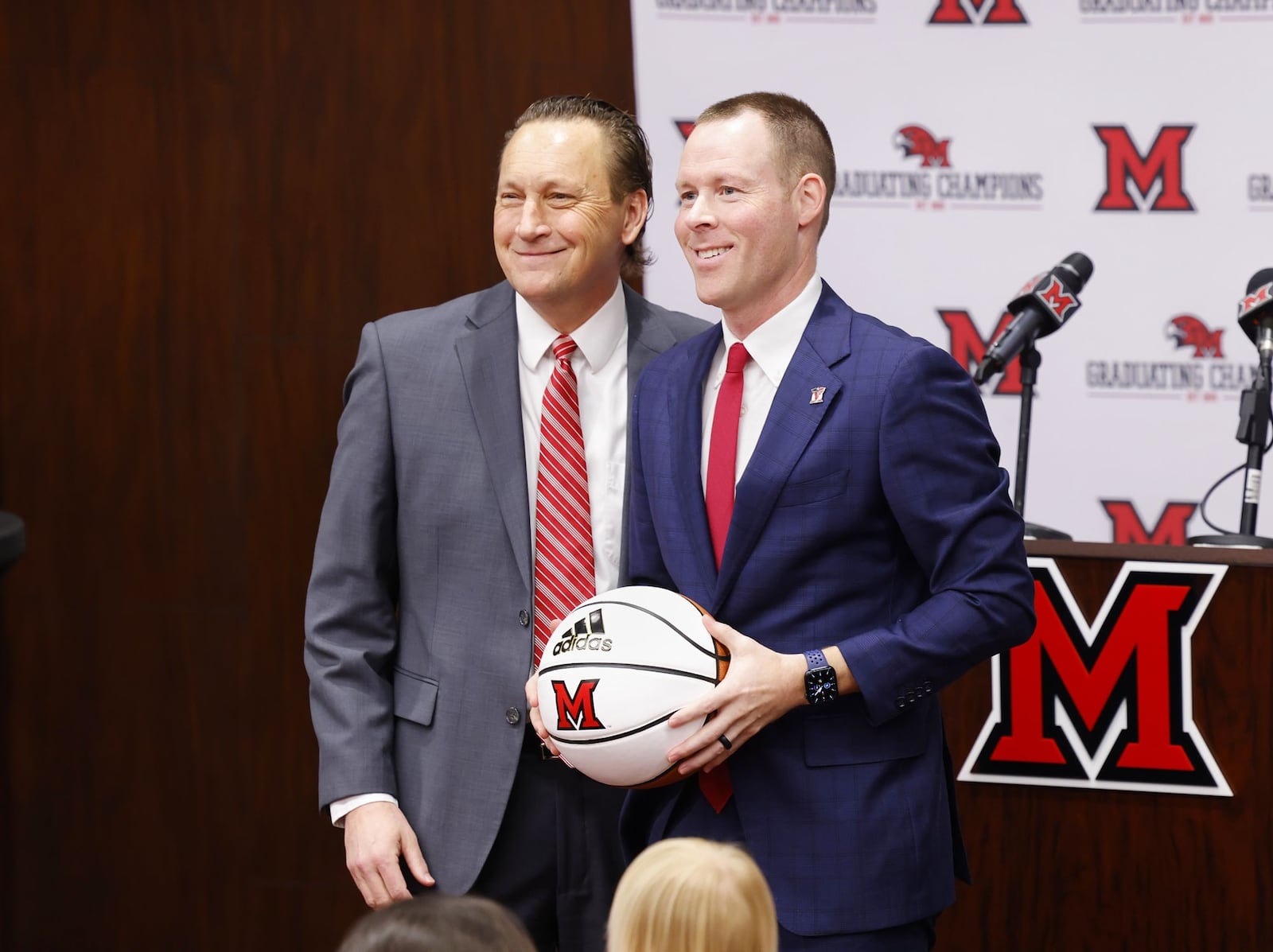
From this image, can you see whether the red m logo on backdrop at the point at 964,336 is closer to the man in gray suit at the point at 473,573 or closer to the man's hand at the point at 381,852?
the man in gray suit at the point at 473,573

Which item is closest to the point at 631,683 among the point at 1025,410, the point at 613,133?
the point at 613,133

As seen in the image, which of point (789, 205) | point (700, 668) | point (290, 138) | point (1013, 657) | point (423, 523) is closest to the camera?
point (700, 668)

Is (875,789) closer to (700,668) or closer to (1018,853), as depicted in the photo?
(700,668)

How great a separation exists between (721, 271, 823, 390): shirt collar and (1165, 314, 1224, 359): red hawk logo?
2.55 m

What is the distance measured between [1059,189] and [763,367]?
101 inches

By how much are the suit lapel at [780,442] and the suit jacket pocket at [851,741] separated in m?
0.21

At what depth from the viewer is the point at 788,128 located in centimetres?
204

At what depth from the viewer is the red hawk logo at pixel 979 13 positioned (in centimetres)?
425

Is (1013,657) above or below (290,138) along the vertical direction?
below

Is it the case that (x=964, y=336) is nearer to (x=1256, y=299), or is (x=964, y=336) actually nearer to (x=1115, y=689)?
(x=1256, y=299)

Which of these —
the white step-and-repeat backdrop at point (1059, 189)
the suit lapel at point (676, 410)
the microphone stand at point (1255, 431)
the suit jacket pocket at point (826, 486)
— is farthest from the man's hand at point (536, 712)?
the white step-and-repeat backdrop at point (1059, 189)

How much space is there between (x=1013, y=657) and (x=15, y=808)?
2.77m

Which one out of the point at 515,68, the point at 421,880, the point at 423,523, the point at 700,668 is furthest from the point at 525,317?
the point at 515,68

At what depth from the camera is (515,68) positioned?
3.99 m
